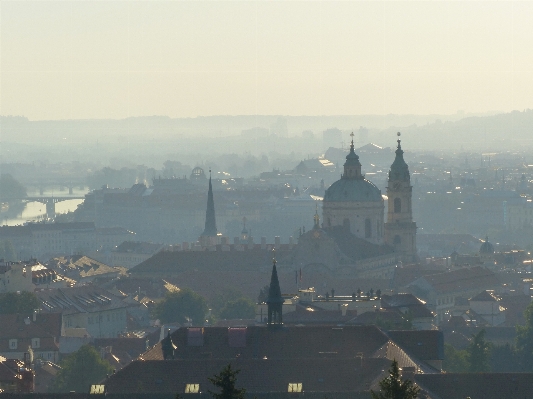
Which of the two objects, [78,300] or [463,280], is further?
[463,280]

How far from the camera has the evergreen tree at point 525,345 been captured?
6750 centimetres

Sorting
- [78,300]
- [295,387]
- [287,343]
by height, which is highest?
[295,387]

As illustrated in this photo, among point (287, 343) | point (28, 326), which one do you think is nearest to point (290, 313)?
point (28, 326)

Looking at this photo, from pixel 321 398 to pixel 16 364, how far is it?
15.2 metres

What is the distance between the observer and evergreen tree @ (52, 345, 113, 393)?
2357 inches

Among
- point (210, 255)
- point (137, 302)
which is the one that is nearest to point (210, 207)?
point (210, 255)

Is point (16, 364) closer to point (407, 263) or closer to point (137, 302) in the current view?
point (137, 302)

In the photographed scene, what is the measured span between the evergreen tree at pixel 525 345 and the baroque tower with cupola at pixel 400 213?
34634mm

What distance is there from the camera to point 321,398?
44.0 metres

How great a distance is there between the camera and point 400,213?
367 feet

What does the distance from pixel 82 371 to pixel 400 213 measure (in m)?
51.6

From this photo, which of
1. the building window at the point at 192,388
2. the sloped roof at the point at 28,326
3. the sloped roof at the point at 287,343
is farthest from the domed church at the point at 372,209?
the building window at the point at 192,388

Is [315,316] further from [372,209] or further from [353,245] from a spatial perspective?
[372,209]

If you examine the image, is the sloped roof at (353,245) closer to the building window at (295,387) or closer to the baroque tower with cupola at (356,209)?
the baroque tower with cupola at (356,209)
